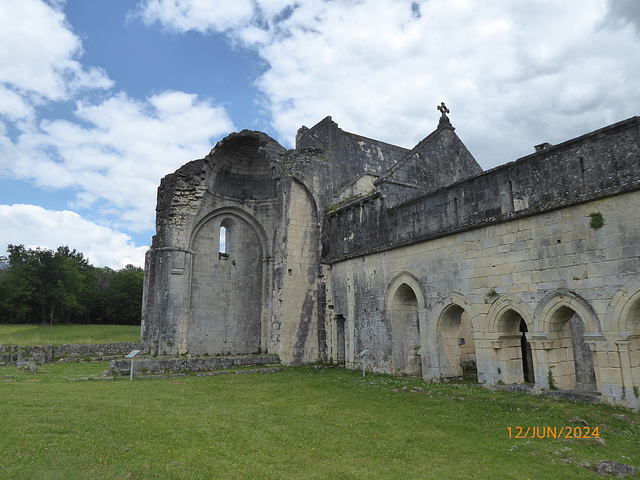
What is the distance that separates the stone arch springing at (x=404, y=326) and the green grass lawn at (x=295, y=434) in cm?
325

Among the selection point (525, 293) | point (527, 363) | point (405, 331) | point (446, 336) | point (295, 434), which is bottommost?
point (295, 434)

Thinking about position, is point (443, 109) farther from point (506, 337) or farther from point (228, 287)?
point (228, 287)

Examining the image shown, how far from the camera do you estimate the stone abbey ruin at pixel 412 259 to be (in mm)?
9281

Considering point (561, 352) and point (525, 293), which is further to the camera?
point (525, 293)

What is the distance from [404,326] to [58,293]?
43187 millimetres

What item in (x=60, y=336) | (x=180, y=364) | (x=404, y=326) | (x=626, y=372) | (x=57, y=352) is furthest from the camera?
(x=60, y=336)

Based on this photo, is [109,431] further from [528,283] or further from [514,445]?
[528,283]

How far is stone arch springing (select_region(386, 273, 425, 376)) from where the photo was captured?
14695 millimetres

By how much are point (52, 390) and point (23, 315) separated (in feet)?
134

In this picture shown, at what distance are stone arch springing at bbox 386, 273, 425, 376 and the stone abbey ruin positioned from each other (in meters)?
0.06

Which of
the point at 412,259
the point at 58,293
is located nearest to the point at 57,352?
the point at 412,259

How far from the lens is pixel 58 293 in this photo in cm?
4509

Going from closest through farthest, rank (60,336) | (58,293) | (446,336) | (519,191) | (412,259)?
(519,191), (446,336), (412,259), (60,336), (58,293)

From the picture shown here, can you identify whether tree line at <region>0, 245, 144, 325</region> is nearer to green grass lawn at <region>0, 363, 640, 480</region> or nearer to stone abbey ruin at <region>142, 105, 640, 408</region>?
stone abbey ruin at <region>142, 105, 640, 408</region>
